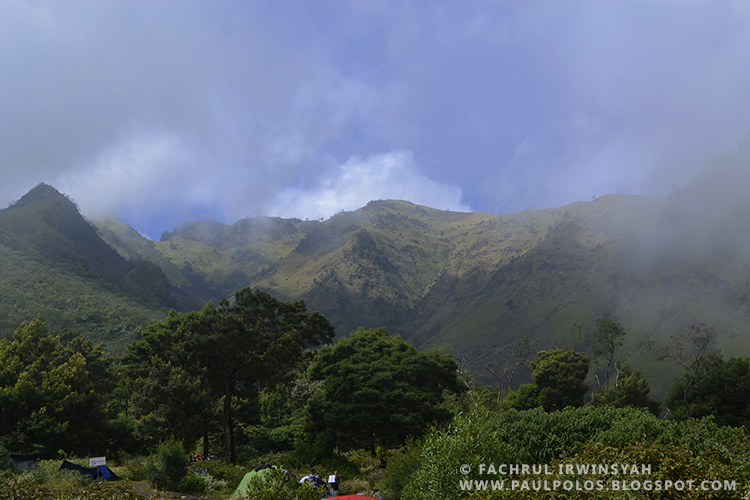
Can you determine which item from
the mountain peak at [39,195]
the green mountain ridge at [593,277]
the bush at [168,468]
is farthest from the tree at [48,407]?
the mountain peak at [39,195]

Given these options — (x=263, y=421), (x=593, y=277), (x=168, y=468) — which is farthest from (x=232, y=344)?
(x=593, y=277)

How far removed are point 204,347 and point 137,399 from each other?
8.26m

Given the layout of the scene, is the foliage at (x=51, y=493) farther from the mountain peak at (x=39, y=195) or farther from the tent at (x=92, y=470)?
the mountain peak at (x=39, y=195)

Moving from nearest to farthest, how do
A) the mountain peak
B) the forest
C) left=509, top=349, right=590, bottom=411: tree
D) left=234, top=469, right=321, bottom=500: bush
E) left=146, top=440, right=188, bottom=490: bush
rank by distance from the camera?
1. left=234, top=469, right=321, bottom=500: bush
2. the forest
3. left=146, top=440, right=188, bottom=490: bush
4. left=509, top=349, right=590, bottom=411: tree
5. the mountain peak

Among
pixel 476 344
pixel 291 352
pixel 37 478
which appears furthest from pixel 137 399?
pixel 476 344

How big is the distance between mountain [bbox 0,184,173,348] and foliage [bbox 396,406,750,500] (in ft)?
291

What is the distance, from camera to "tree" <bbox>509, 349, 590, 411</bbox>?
184 feet

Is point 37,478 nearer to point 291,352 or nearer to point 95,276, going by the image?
point 291,352

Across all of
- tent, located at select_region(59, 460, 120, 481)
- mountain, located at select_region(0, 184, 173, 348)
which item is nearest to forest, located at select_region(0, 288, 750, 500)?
tent, located at select_region(59, 460, 120, 481)

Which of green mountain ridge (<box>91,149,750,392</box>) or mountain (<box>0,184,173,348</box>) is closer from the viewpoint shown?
mountain (<box>0,184,173,348</box>)

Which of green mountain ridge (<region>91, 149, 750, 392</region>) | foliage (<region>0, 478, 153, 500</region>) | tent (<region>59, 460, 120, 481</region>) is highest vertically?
green mountain ridge (<region>91, 149, 750, 392</region>)

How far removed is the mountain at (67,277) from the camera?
10262 centimetres

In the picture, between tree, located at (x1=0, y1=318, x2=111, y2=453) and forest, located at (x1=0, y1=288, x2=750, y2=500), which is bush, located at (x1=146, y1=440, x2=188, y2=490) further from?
tree, located at (x1=0, y1=318, x2=111, y2=453)

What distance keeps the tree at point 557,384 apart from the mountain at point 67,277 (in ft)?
270
